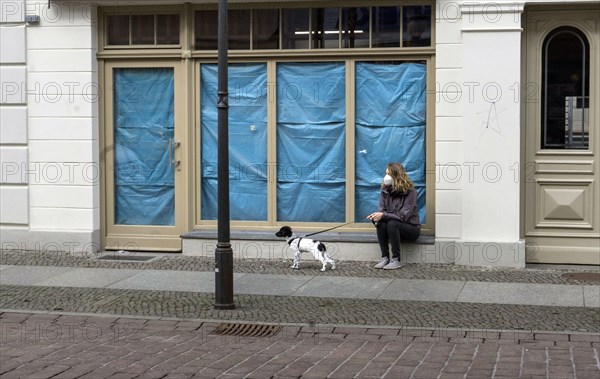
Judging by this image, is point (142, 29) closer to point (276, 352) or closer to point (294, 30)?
point (294, 30)

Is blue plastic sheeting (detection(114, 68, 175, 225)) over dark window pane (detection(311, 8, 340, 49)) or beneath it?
beneath

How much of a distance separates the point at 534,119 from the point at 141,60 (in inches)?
216

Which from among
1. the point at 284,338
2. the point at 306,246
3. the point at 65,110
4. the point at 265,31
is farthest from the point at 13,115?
the point at 284,338

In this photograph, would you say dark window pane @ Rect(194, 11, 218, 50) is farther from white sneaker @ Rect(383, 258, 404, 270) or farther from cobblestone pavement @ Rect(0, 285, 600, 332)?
cobblestone pavement @ Rect(0, 285, 600, 332)

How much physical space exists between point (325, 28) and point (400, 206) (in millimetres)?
2689

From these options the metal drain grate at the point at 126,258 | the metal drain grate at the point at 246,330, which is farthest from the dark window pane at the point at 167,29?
the metal drain grate at the point at 246,330

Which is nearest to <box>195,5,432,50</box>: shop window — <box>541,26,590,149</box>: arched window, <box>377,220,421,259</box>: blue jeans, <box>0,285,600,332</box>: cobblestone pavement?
<box>541,26,590,149</box>: arched window

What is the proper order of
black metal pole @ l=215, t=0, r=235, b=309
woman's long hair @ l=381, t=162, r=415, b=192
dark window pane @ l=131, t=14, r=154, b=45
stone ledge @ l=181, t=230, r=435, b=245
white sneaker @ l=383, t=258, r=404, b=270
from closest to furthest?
black metal pole @ l=215, t=0, r=235, b=309 < white sneaker @ l=383, t=258, r=404, b=270 < woman's long hair @ l=381, t=162, r=415, b=192 < stone ledge @ l=181, t=230, r=435, b=245 < dark window pane @ l=131, t=14, r=154, b=45

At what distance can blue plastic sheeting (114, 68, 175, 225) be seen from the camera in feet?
44.4

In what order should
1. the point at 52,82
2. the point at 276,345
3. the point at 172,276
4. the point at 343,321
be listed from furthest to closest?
the point at 52,82 < the point at 172,276 < the point at 343,321 < the point at 276,345

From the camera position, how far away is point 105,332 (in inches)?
348

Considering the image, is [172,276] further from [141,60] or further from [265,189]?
[141,60]

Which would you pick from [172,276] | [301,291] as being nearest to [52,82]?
[172,276]

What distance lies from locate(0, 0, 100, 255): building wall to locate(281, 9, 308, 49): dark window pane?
273cm
